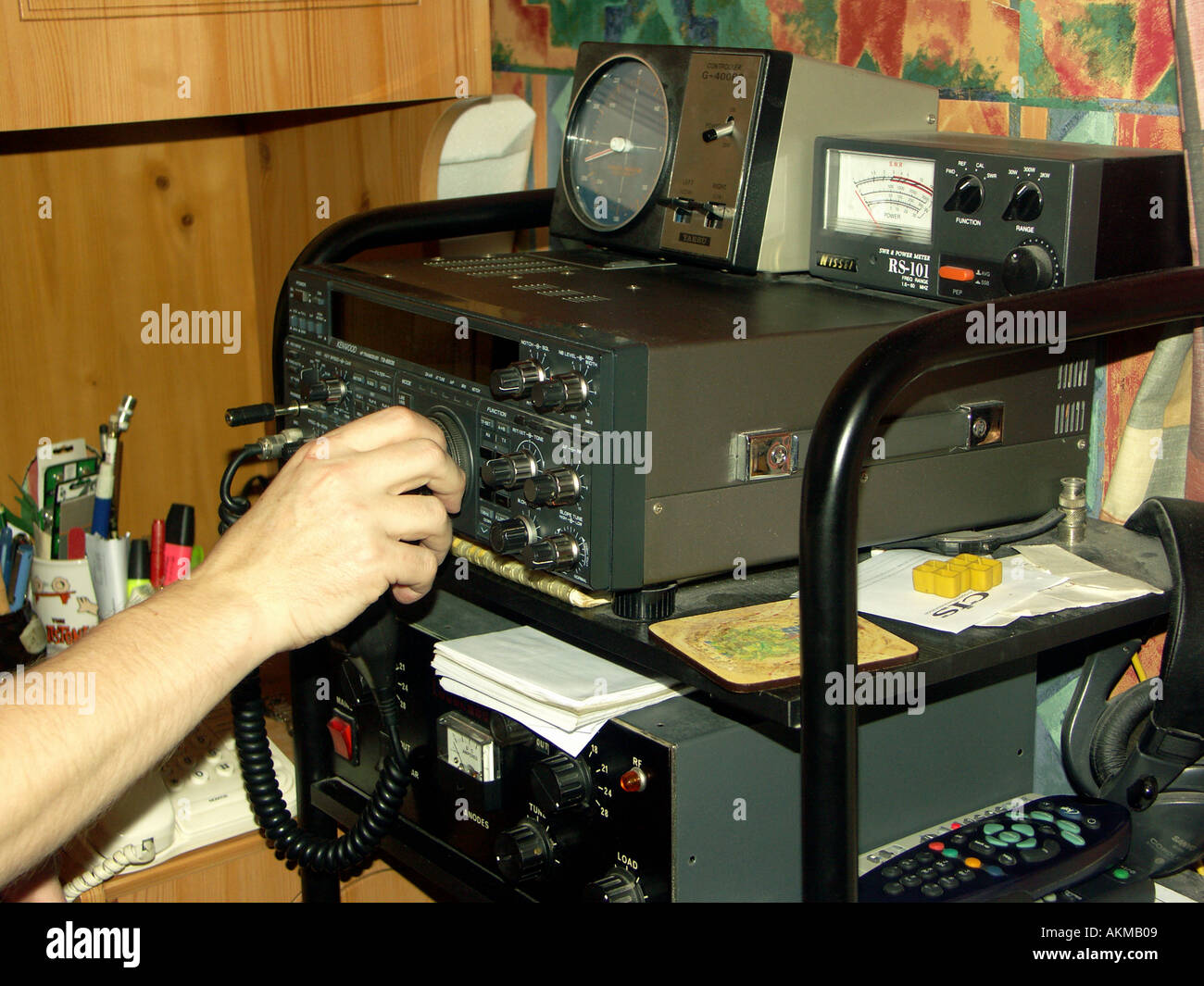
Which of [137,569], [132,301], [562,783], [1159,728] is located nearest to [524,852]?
[562,783]

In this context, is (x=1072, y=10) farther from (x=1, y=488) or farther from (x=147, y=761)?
(x=1, y=488)

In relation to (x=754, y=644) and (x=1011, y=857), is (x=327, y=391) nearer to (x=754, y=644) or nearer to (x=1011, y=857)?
(x=754, y=644)

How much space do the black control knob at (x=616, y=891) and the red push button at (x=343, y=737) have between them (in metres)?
0.46

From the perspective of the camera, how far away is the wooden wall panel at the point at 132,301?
186 centimetres

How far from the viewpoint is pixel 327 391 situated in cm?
121

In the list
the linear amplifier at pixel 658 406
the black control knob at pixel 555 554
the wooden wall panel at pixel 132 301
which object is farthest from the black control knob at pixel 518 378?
the wooden wall panel at pixel 132 301

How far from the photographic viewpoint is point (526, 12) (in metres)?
2.04

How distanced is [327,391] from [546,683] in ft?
1.19

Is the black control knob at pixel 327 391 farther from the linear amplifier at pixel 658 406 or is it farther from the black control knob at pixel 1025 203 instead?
the black control knob at pixel 1025 203

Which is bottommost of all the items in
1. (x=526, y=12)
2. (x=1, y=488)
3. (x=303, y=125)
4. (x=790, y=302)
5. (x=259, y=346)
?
(x=1, y=488)

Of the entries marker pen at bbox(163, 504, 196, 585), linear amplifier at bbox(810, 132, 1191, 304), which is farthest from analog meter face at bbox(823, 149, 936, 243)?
marker pen at bbox(163, 504, 196, 585)

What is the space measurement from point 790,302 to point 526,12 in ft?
3.75

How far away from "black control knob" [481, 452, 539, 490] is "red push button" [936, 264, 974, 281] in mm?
397

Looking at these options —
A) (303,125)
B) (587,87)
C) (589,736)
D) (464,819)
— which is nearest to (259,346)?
(303,125)
